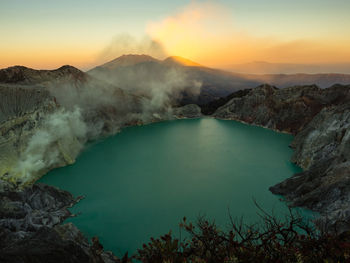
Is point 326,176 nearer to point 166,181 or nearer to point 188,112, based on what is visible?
point 166,181

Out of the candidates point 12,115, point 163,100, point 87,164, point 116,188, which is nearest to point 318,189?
point 116,188

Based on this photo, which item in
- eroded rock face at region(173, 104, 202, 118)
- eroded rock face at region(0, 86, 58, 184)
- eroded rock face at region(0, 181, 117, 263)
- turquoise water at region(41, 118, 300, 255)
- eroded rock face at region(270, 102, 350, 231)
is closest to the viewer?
eroded rock face at region(0, 181, 117, 263)

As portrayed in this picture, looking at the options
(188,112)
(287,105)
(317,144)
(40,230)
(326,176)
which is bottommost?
(40,230)

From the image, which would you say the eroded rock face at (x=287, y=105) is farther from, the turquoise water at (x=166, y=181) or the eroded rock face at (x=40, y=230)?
the eroded rock face at (x=40, y=230)

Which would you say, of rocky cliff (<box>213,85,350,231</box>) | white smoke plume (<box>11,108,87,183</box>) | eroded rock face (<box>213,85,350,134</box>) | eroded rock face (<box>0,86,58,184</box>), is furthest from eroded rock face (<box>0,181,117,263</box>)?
eroded rock face (<box>213,85,350,134</box>)

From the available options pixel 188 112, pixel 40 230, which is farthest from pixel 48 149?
pixel 188 112

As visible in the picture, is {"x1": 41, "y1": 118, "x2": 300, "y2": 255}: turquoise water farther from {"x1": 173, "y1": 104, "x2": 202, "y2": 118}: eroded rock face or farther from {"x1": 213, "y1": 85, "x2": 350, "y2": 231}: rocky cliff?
{"x1": 173, "y1": 104, "x2": 202, "y2": 118}: eroded rock face
